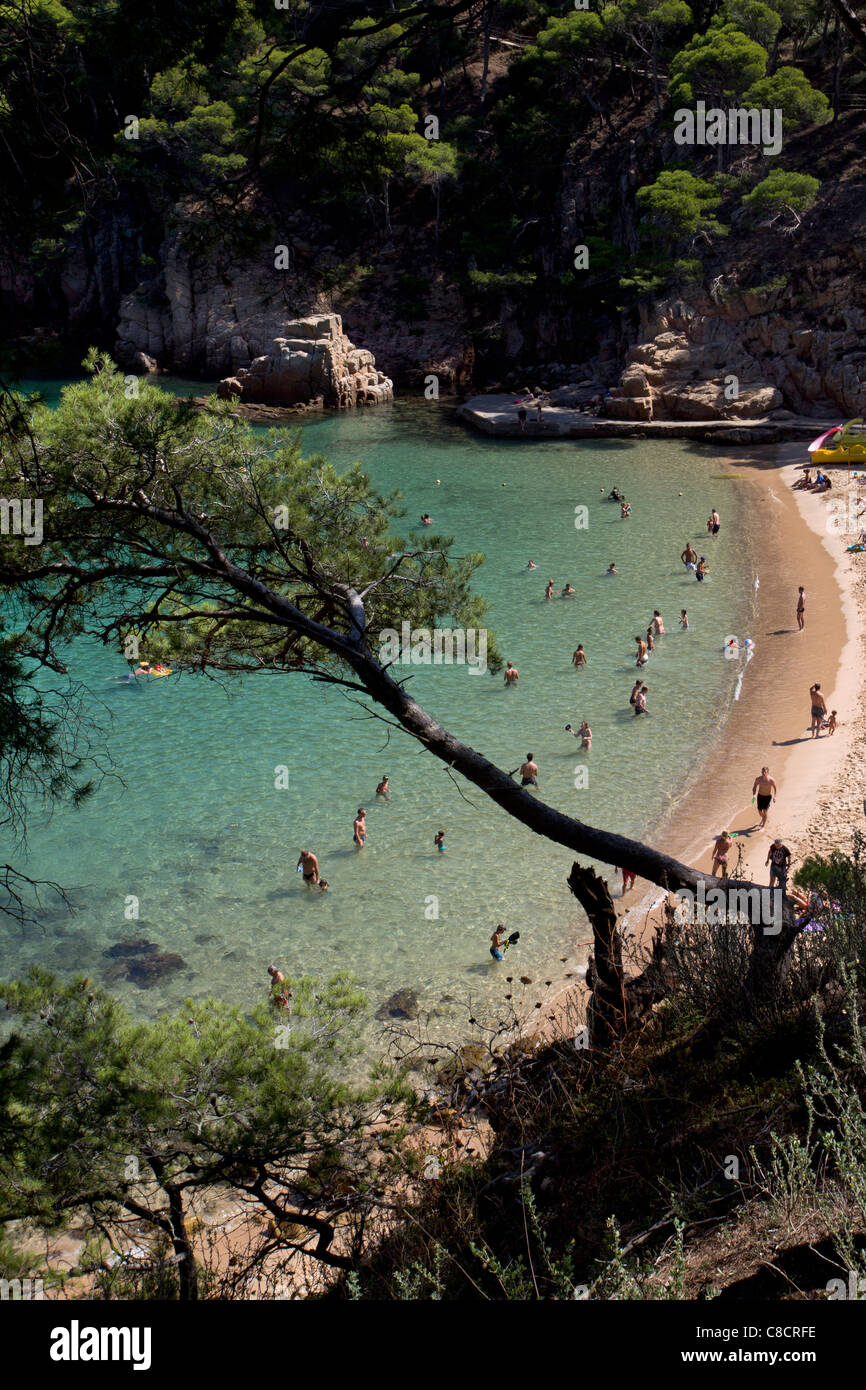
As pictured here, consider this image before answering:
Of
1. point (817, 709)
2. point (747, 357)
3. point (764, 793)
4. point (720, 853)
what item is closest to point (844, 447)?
point (747, 357)

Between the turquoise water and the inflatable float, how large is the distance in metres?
8.71

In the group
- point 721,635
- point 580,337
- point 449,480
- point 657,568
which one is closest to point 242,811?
point 721,635

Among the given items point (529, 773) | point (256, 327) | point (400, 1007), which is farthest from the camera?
point (256, 327)

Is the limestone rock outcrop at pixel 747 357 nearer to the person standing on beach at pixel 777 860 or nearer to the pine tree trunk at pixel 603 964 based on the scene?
the person standing on beach at pixel 777 860

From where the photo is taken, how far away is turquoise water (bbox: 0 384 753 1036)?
12844mm

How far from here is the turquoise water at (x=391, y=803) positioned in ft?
42.1

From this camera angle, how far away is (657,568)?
86.6 feet

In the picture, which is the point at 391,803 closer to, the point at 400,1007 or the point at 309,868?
the point at 309,868

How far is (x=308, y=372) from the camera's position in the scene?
148 ft

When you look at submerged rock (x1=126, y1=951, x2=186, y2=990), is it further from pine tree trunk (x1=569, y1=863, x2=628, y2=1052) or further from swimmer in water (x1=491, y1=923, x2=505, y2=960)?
pine tree trunk (x1=569, y1=863, x2=628, y2=1052)

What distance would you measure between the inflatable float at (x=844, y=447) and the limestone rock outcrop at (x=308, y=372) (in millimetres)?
20659

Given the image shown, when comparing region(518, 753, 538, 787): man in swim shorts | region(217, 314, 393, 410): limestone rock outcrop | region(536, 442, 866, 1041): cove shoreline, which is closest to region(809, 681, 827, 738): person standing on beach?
region(536, 442, 866, 1041): cove shoreline

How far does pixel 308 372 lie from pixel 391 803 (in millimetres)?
33558

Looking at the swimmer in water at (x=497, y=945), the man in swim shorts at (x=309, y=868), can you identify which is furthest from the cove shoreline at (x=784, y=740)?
the man in swim shorts at (x=309, y=868)
